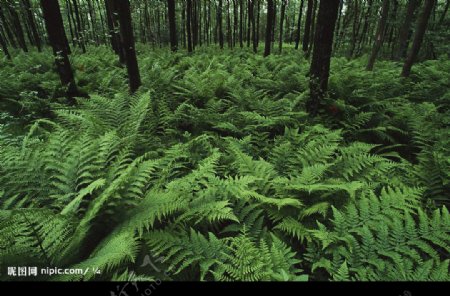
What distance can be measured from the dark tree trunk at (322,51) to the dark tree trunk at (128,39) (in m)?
4.51

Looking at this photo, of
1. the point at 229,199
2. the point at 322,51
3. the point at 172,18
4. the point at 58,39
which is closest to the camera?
the point at 229,199

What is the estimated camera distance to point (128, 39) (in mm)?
6930

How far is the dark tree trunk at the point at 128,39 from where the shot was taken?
6.47 meters

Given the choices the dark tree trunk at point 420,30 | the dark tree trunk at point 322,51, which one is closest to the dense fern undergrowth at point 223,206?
the dark tree trunk at point 322,51

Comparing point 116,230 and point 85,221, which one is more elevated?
point 85,221

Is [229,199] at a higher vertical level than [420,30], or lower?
lower

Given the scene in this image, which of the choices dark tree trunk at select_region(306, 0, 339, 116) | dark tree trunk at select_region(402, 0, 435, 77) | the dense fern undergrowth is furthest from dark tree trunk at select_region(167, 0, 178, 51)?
dark tree trunk at select_region(402, 0, 435, 77)

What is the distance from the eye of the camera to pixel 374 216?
10.4 feet

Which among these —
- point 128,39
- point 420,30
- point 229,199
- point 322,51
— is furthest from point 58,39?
point 420,30

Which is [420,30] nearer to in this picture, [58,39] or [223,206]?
[223,206]

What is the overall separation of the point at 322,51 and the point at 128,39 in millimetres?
4780

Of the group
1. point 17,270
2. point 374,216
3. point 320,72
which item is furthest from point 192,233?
point 320,72
